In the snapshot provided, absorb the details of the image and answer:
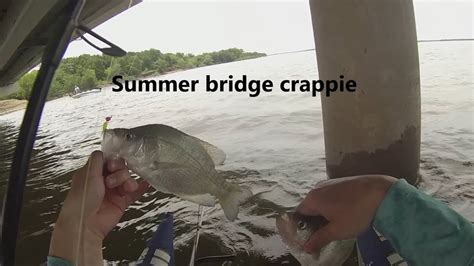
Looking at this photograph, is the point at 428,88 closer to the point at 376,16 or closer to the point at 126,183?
the point at 376,16

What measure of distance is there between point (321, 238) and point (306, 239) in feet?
0.14

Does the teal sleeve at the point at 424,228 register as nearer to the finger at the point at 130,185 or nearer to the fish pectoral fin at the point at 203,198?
Result: the fish pectoral fin at the point at 203,198

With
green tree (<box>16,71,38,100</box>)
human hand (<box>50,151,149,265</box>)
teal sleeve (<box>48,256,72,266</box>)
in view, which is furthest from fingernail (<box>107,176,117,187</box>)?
green tree (<box>16,71,38,100</box>)

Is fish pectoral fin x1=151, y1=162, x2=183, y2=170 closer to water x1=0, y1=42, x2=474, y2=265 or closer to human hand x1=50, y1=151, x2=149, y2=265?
human hand x1=50, y1=151, x2=149, y2=265

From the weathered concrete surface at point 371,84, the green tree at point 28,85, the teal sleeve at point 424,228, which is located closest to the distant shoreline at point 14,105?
the green tree at point 28,85

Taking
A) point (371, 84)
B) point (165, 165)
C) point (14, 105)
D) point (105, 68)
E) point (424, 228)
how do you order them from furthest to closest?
point (371, 84)
point (14, 105)
point (105, 68)
point (165, 165)
point (424, 228)

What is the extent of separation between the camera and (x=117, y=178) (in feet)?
3.37

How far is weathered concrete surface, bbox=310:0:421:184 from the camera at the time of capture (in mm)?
3092

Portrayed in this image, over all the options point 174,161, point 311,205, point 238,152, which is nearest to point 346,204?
point 311,205

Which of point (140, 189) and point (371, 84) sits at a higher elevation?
point (371, 84)

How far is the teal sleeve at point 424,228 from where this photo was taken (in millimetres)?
971

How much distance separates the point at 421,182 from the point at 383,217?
2.85 meters

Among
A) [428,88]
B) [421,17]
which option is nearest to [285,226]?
[421,17]

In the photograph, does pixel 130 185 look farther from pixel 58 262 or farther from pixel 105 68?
pixel 105 68
